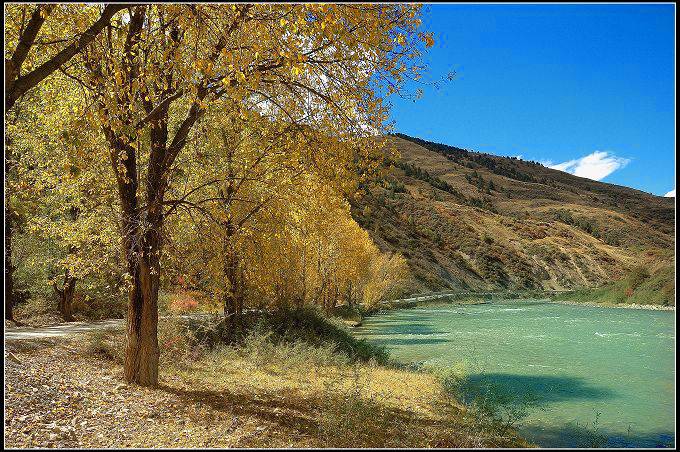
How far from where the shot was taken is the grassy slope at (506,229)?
101 metres

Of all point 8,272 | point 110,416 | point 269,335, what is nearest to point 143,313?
point 110,416

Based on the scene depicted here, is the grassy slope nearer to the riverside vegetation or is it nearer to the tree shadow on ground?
the riverside vegetation

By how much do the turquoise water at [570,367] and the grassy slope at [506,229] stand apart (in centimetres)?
3817

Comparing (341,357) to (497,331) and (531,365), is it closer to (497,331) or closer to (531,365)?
(531,365)

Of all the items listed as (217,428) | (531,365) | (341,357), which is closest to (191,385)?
(217,428)

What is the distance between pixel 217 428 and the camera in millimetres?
7223

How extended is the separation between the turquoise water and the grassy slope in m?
38.2

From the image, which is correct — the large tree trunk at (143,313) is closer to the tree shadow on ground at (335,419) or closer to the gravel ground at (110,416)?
the gravel ground at (110,416)

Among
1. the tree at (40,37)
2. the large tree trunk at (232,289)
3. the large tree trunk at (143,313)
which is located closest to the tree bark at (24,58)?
the tree at (40,37)

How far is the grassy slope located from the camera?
100688 mm

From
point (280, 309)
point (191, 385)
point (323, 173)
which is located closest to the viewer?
point (323, 173)

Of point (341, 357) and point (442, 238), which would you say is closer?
point (341, 357)

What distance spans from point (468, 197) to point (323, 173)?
523 feet

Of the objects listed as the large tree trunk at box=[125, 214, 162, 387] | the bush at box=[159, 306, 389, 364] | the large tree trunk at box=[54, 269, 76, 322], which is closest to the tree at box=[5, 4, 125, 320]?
the large tree trunk at box=[125, 214, 162, 387]
